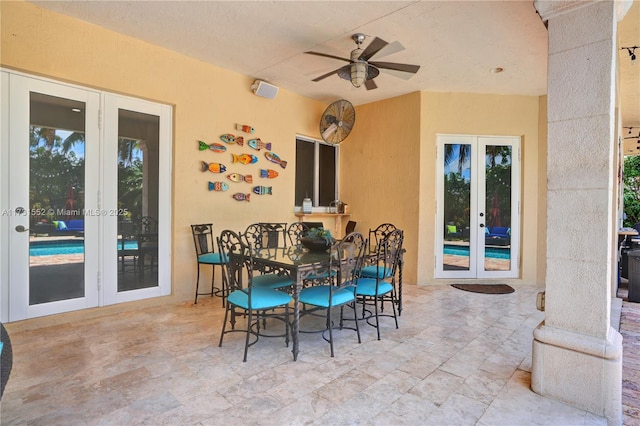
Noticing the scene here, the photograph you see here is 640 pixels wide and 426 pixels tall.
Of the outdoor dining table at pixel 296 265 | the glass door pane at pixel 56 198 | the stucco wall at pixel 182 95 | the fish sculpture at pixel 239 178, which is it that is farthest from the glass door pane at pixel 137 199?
the outdoor dining table at pixel 296 265

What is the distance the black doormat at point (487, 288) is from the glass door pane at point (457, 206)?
329 millimetres

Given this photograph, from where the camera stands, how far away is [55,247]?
10.5 ft

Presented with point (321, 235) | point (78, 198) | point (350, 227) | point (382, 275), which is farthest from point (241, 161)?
point (382, 275)

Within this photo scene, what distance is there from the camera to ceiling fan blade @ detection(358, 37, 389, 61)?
2.79 m

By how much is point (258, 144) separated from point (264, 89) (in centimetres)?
76

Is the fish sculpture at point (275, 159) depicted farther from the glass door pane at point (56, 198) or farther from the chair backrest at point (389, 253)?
the chair backrest at point (389, 253)

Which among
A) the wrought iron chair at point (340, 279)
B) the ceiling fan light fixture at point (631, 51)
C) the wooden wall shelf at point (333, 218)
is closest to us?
the wrought iron chair at point (340, 279)

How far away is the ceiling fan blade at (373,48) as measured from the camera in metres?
2.79

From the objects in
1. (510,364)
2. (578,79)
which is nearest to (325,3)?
(578,79)

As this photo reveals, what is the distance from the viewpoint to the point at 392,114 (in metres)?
5.43

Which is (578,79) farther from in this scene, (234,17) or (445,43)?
(234,17)

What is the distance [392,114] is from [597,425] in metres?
4.56

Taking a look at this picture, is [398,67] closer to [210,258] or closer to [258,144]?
[258,144]

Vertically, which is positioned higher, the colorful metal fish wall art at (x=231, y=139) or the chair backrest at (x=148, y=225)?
the colorful metal fish wall art at (x=231, y=139)
